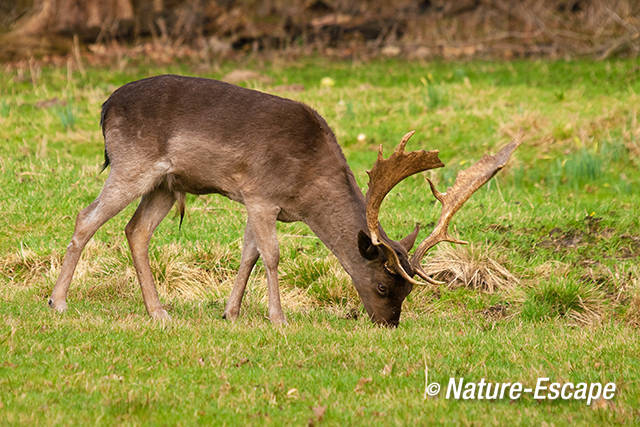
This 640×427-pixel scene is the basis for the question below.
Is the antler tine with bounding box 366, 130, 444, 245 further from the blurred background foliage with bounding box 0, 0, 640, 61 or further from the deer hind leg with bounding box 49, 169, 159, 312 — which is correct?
the blurred background foliage with bounding box 0, 0, 640, 61

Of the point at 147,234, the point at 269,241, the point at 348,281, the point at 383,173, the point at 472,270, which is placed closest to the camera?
the point at 383,173

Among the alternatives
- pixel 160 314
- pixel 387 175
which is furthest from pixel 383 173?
pixel 160 314

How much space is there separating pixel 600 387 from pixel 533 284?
13.7 feet

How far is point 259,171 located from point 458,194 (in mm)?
1762

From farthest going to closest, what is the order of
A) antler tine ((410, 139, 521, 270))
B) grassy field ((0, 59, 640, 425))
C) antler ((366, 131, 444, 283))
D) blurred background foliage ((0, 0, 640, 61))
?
blurred background foliage ((0, 0, 640, 61)) → antler tine ((410, 139, 521, 270)) → antler ((366, 131, 444, 283)) → grassy field ((0, 59, 640, 425))

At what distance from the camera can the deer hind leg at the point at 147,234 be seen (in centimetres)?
866

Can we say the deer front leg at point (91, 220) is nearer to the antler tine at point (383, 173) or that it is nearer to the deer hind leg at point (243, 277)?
the deer hind leg at point (243, 277)

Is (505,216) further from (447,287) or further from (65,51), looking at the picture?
(65,51)

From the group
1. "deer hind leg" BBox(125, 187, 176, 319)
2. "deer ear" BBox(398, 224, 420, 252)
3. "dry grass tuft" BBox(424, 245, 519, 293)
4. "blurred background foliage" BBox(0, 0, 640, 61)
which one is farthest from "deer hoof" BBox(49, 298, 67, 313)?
"blurred background foliage" BBox(0, 0, 640, 61)

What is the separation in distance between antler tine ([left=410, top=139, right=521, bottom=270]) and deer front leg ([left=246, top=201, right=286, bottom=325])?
48.2 inches

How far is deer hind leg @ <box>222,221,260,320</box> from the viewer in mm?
8688

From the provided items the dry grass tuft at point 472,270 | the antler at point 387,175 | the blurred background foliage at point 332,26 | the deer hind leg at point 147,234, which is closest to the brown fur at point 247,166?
the deer hind leg at point 147,234

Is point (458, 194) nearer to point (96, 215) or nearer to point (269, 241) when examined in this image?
point (269, 241)

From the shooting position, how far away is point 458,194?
8289mm
